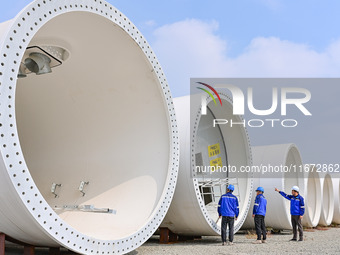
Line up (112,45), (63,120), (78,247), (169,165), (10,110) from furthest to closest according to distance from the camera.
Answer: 1. (63,120)
2. (169,165)
3. (112,45)
4. (78,247)
5. (10,110)

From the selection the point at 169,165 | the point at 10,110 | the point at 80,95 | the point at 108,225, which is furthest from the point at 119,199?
the point at 10,110

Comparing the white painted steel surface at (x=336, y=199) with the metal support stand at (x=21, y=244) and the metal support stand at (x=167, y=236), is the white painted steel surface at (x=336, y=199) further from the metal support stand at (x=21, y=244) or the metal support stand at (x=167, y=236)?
the metal support stand at (x=21, y=244)

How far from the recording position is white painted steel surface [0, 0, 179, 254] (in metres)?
6.46

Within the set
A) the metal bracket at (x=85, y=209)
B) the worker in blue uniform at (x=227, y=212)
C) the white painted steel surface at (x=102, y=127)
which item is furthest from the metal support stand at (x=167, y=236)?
the metal bracket at (x=85, y=209)

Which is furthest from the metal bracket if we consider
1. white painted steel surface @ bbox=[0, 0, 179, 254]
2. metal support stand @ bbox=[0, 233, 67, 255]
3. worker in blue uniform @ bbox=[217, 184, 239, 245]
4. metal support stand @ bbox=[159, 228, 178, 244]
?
worker in blue uniform @ bbox=[217, 184, 239, 245]

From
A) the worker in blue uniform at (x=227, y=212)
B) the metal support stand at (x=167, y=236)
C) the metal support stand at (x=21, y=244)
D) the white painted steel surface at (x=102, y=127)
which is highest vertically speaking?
the white painted steel surface at (x=102, y=127)

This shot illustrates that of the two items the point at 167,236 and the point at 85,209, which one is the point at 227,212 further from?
the point at 85,209

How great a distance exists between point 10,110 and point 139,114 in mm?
3289

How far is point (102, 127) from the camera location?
7891 mm

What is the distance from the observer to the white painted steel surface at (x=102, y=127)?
21.2 ft

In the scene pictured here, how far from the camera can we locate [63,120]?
8.11m

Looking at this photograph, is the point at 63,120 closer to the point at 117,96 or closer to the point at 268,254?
the point at 117,96

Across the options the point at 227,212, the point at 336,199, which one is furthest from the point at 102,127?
the point at 336,199

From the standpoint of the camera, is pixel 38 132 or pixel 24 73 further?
pixel 38 132
